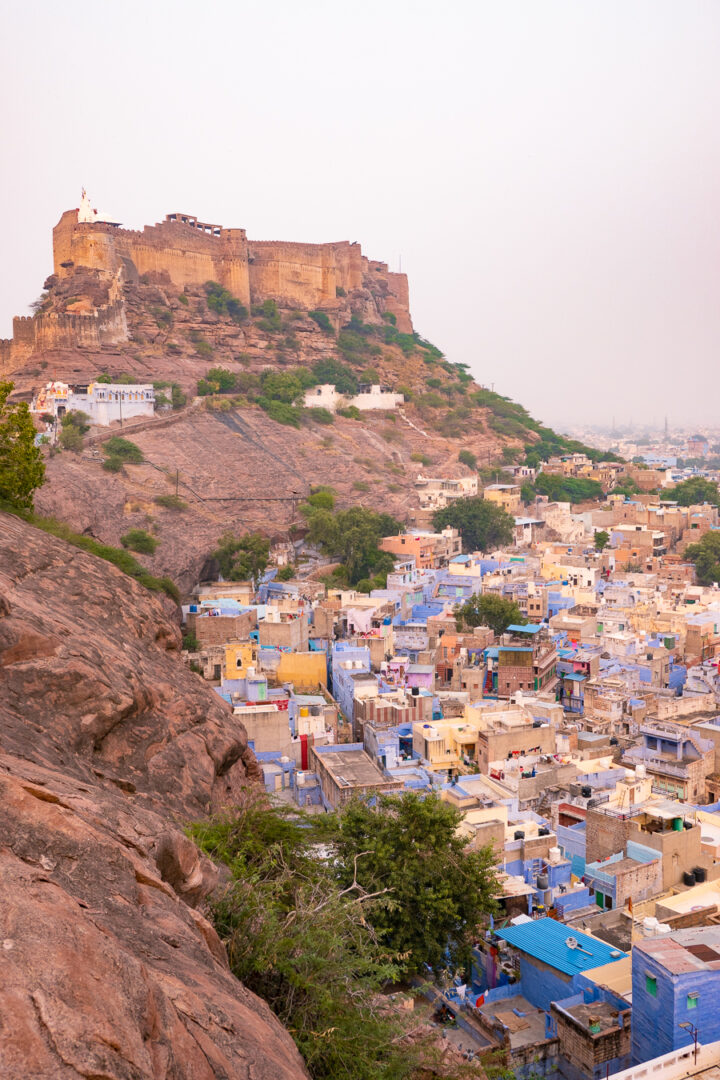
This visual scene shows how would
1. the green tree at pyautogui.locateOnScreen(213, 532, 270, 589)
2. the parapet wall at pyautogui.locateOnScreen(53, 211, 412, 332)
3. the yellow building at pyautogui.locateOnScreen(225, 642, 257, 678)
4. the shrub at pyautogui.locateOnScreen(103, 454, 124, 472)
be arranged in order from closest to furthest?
the yellow building at pyautogui.locateOnScreen(225, 642, 257, 678)
the green tree at pyautogui.locateOnScreen(213, 532, 270, 589)
the shrub at pyautogui.locateOnScreen(103, 454, 124, 472)
the parapet wall at pyautogui.locateOnScreen(53, 211, 412, 332)

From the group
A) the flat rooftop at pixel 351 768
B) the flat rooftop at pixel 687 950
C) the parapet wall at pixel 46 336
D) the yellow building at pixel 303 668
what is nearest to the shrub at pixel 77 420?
the parapet wall at pixel 46 336

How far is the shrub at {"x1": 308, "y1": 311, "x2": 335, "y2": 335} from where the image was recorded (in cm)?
4025

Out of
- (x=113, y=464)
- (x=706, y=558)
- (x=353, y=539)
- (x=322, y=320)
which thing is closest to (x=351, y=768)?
(x=353, y=539)

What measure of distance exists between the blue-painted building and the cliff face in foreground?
3.25m

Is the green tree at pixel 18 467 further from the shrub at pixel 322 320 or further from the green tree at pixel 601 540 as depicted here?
the shrub at pixel 322 320

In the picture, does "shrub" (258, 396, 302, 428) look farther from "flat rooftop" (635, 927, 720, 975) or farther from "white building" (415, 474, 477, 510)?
"flat rooftop" (635, 927, 720, 975)

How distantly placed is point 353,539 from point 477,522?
5.57 m

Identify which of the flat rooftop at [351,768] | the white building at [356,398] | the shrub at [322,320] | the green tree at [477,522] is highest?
the shrub at [322,320]

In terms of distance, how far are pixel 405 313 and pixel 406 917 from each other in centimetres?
4336

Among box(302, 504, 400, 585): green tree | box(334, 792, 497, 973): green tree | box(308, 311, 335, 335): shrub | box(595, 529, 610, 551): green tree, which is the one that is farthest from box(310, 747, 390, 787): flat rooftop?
box(308, 311, 335, 335): shrub

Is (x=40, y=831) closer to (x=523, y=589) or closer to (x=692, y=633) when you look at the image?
(x=692, y=633)

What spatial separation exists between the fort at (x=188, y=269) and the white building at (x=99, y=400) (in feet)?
10.7

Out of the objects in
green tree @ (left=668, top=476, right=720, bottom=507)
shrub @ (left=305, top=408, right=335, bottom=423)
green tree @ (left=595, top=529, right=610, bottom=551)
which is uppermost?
shrub @ (left=305, top=408, right=335, bottom=423)

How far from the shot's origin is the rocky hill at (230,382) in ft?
82.6
